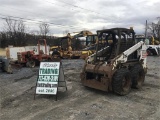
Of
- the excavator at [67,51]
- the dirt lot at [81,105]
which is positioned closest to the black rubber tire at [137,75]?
the dirt lot at [81,105]

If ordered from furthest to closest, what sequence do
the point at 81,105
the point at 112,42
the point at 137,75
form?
the point at 112,42
the point at 137,75
the point at 81,105

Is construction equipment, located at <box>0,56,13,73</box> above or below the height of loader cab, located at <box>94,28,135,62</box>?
below

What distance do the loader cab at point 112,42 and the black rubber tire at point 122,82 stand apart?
0.87 meters

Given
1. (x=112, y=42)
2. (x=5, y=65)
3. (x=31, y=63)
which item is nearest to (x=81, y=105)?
(x=112, y=42)

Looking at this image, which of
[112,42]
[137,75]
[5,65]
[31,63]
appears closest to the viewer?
[137,75]

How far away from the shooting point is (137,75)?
8820mm

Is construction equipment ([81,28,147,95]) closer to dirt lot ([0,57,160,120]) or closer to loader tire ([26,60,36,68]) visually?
dirt lot ([0,57,160,120])

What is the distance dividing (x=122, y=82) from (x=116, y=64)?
65cm

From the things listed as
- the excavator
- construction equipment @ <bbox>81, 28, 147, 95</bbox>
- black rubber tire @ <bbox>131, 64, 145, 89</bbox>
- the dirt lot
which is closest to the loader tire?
the excavator

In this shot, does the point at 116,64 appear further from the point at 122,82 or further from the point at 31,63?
the point at 31,63

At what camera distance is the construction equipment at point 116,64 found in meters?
7.78

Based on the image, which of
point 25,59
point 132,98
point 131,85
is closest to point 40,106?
point 132,98

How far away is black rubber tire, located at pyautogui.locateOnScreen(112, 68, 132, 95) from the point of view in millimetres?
7688

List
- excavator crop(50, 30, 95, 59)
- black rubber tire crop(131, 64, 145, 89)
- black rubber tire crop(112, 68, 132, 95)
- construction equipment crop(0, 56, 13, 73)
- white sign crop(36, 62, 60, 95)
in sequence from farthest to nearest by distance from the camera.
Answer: excavator crop(50, 30, 95, 59), construction equipment crop(0, 56, 13, 73), black rubber tire crop(131, 64, 145, 89), black rubber tire crop(112, 68, 132, 95), white sign crop(36, 62, 60, 95)
